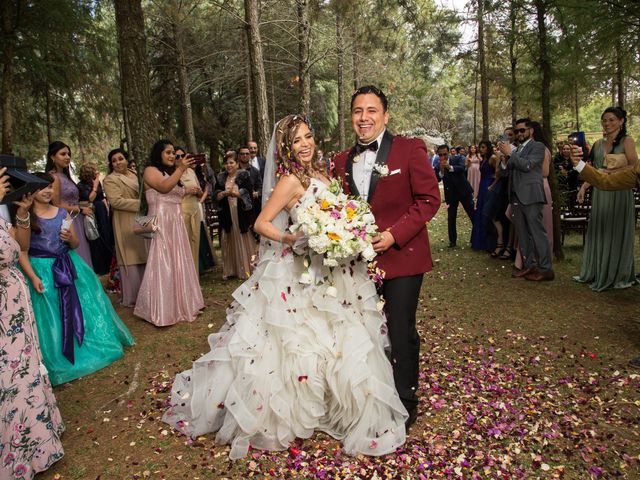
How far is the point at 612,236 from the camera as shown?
693 centimetres

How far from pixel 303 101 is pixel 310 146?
411 inches

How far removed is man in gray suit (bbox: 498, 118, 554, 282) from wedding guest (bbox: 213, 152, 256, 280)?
14.6 feet

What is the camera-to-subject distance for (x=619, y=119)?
20.7 feet

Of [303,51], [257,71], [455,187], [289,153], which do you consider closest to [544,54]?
[455,187]

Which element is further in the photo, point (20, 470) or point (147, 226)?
point (147, 226)

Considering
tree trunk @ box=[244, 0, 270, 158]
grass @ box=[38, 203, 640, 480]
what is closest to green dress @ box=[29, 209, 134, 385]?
grass @ box=[38, 203, 640, 480]

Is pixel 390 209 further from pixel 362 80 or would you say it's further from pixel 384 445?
pixel 362 80

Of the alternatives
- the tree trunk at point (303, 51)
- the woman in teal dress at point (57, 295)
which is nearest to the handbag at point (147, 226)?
the woman in teal dress at point (57, 295)

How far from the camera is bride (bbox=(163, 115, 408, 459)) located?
11.3 ft

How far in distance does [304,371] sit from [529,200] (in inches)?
216

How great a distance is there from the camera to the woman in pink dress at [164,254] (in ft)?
20.7

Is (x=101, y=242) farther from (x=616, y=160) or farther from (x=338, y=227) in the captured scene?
(x=616, y=160)

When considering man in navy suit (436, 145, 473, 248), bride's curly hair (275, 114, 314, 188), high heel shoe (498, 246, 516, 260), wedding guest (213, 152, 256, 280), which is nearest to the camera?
bride's curly hair (275, 114, 314, 188)

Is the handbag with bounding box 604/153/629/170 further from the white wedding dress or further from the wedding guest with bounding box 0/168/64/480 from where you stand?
the wedding guest with bounding box 0/168/64/480
